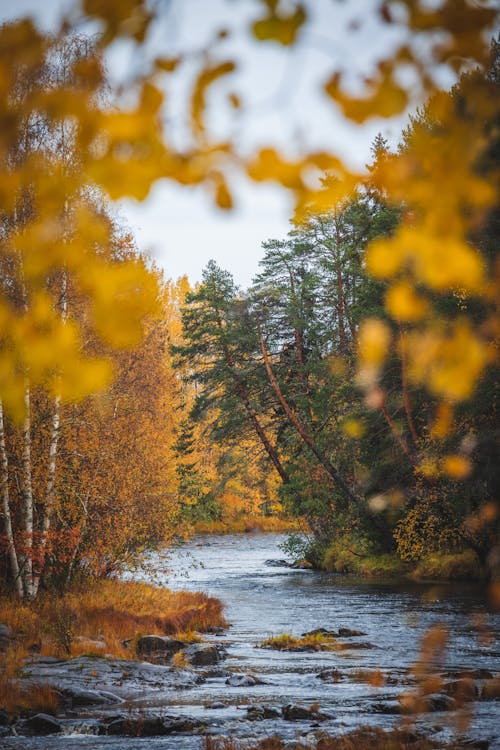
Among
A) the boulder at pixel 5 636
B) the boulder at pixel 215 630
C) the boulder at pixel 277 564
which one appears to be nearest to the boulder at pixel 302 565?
the boulder at pixel 277 564

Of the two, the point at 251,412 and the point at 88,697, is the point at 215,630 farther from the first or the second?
the point at 251,412

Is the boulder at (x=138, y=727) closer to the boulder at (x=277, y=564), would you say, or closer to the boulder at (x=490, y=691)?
the boulder at (x=490, y=691)

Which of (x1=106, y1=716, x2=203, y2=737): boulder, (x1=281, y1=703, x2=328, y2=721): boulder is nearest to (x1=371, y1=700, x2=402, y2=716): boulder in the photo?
(x1=281, y1=703, x2=328, y2=721): boulder

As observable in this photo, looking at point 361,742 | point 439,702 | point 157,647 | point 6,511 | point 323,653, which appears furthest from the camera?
point 6,511

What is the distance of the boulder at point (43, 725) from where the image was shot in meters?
7.54

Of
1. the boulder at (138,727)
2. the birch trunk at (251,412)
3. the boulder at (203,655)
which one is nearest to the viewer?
the boulder at (138,727)

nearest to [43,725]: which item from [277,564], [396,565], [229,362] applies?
[396,565]

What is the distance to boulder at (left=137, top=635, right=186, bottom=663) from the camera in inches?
478

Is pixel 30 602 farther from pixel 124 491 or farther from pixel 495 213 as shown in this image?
pixel 495 213

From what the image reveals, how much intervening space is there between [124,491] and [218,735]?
8.05m

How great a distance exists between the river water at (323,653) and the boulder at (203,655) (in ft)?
0.77

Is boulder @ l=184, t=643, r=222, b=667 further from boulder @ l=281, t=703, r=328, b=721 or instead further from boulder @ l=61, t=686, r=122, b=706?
boulder @ l=281, t=703, r=328, b=721

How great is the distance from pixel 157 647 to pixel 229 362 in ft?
65.2

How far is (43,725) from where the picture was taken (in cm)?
762
